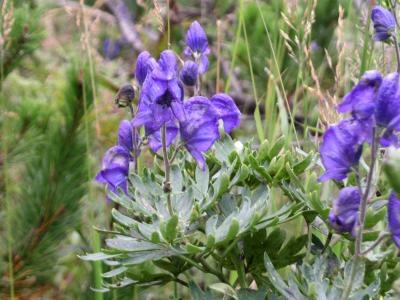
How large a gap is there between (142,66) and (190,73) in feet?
0.57

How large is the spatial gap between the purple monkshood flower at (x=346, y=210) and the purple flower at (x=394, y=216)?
0.05 metres

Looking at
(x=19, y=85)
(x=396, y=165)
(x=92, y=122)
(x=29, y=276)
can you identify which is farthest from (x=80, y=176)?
(x=396, y=165)

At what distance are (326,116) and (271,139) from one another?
29cm

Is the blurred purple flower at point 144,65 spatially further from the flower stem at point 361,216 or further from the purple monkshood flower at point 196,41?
the flower stem at point 361,216

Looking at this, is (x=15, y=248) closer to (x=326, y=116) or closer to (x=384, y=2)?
(x=326, y=116)

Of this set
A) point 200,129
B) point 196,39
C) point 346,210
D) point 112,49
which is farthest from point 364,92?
A: point 112,49

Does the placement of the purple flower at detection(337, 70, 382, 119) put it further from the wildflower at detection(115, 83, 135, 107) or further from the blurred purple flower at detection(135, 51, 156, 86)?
the wildflower at detection(115, 83, 135, 107)

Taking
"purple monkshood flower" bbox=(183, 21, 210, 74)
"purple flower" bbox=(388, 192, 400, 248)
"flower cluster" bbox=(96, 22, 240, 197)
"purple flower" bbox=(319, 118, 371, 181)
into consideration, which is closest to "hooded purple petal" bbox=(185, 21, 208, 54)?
"purple monkshood flower" bbox=(183, 21, 210, 74)

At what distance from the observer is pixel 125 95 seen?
1343 mm

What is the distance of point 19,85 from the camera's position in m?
2.33

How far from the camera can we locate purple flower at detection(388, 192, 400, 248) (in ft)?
3.32

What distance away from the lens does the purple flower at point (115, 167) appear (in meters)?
1.33

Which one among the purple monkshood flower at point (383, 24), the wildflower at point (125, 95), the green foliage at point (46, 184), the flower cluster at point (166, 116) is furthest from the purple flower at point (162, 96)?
the green foliage at point (46, 184)

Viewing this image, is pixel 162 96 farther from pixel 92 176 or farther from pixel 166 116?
pixel 92 176
